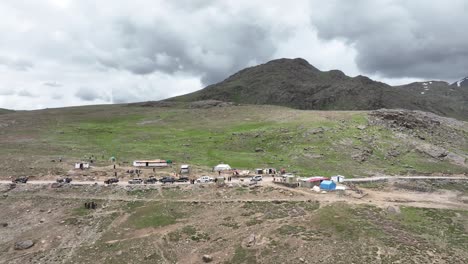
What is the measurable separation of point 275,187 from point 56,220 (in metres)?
42.1

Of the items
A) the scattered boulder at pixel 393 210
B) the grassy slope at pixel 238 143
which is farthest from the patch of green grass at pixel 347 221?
the grassy slope at pixel 238 143

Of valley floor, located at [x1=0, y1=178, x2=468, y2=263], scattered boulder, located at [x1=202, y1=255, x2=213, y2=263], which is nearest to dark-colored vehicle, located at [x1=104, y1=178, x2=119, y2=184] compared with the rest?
valley floor, located at [x1=0, y1=178, x2=468, y2=263]

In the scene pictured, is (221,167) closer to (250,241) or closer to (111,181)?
(111,181)

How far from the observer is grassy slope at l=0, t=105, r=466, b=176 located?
10162cm

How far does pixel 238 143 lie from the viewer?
12569 centimetres

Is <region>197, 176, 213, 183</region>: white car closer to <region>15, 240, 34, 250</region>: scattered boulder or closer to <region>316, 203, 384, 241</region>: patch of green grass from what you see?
<region>316, 203, 384, 241</region>: patch of green grass

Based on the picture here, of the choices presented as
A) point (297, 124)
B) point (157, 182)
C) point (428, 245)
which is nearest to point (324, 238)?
point (428, 245)

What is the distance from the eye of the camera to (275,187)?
75.8 meters

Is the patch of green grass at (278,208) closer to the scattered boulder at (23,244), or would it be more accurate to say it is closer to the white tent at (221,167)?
the white tent at (221,167)

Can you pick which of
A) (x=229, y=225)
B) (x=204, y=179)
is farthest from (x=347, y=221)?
(x=204, y=179)

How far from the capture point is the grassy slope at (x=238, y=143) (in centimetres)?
10162

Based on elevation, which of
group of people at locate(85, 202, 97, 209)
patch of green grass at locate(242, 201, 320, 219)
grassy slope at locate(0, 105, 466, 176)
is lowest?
patch of green grass at locate(242, 201, 320, 219)

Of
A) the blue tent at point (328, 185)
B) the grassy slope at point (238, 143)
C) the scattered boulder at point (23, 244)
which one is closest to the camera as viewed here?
the scattered boulder at point (23, 244)

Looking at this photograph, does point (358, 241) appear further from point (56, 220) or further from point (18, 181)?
point (18, 181)
